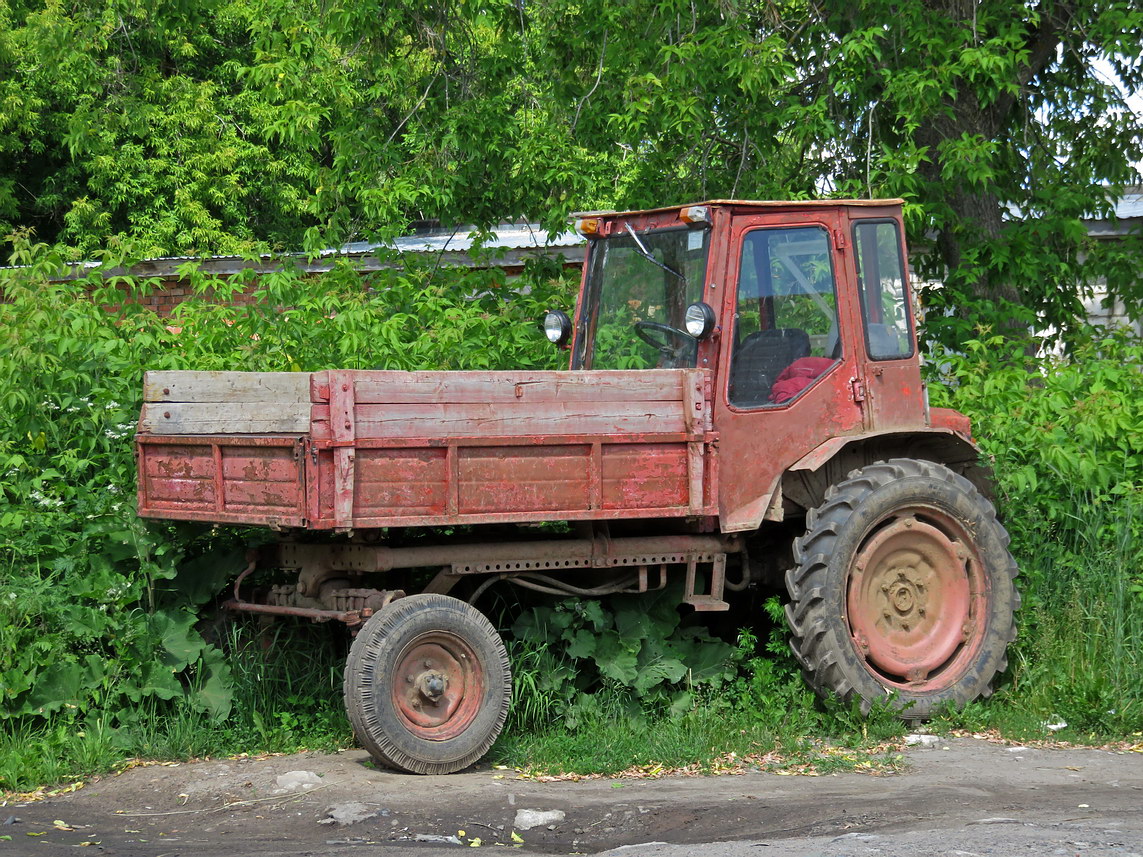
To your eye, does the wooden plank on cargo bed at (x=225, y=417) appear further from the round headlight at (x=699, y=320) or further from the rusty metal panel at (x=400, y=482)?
the round headlight at (x=699, y=320)

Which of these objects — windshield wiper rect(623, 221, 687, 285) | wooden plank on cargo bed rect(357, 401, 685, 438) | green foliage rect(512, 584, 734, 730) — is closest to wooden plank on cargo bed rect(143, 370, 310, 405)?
wooden plank on cargo bed rect(357, 401, 685, 438)

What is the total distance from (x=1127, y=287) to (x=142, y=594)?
805cm

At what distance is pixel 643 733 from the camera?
669 cm

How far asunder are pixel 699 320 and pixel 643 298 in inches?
27.0

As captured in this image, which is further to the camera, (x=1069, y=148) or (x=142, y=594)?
(x=1069, y=148)

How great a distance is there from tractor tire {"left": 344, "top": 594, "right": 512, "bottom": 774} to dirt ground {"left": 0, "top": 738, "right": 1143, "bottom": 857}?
129 mm

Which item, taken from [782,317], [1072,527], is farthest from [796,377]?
[1072,527]

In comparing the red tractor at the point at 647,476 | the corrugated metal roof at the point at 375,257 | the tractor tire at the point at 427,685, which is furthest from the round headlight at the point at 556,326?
the corrugated metal roof at the point at 375,257

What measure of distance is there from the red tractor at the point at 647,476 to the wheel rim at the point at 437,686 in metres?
0.01

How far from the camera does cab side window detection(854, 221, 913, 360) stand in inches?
285

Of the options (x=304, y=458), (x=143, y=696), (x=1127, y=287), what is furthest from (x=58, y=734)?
(x=1127, y=287)

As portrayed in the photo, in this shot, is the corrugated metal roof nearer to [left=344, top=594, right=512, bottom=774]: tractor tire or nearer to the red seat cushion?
the red seat cushion

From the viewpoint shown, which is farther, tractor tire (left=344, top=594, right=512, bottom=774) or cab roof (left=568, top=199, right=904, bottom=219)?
cab roof (left=568, top=199, right=904, bottom=219)

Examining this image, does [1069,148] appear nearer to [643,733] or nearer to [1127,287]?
[1127,287]
